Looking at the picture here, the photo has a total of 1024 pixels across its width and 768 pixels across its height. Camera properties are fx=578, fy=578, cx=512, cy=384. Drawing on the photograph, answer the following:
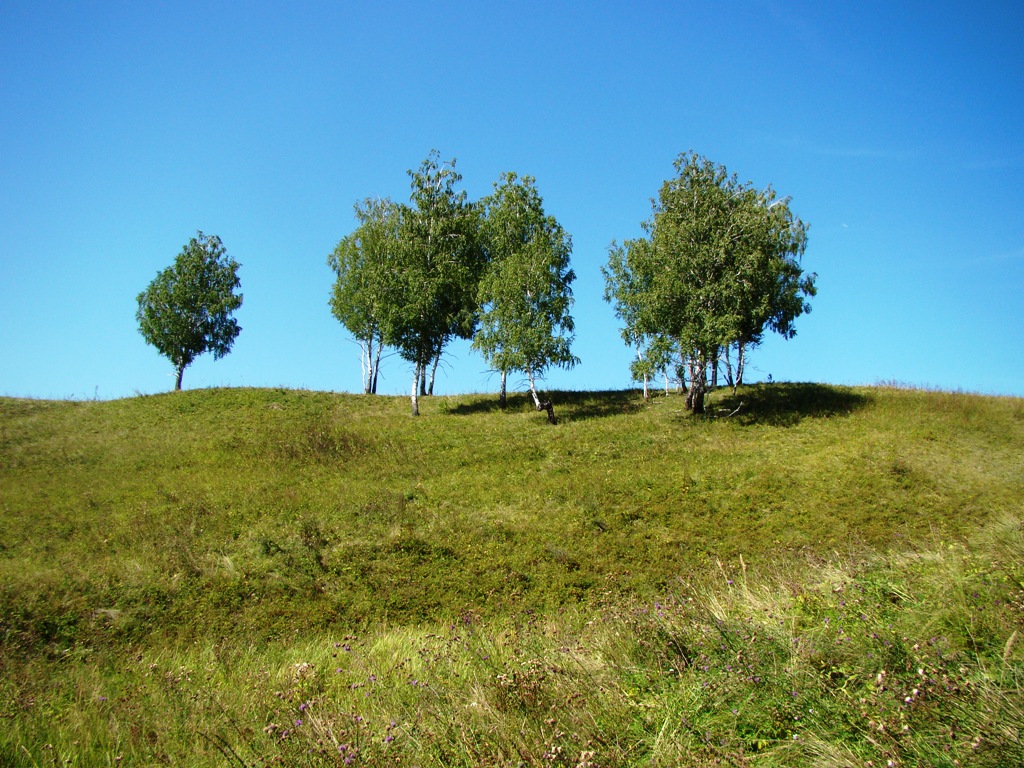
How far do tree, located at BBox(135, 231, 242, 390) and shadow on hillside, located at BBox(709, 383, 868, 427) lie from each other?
4321cm

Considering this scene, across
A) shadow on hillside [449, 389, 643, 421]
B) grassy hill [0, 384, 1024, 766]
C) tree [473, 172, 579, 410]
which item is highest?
tree [473, 172, 579, 410]

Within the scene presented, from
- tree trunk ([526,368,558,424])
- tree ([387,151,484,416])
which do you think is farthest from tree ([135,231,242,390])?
tree trunk ([526,368,558,424])

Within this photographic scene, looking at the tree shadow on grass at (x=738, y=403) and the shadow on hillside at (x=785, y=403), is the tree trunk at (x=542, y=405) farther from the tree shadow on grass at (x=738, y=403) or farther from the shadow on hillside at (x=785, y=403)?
the shadow on hillside at (x=785, y=403)

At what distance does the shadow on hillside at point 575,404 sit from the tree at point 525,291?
4.67 ft

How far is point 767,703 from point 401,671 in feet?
16.8

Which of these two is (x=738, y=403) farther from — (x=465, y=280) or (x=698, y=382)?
(x=465, y=280)

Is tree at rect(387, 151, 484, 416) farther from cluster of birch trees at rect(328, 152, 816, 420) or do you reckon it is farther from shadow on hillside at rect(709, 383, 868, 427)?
shadow on hillside at rect(709, 383, 868, 427)

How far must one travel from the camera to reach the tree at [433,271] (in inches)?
1609

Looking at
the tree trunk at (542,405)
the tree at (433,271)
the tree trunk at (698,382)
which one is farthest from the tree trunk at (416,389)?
the tree trunk at (698,382)

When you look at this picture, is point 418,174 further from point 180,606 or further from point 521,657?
point 521,657

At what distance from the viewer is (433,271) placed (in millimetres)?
42250

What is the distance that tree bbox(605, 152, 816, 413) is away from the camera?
33.3m

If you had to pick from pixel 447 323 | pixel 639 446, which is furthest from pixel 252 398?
pixel 639 446

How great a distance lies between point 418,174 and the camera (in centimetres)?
4353
